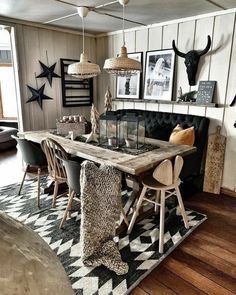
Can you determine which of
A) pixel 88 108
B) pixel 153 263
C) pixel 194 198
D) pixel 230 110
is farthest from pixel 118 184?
pixel 88 108

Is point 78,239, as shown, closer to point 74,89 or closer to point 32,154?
point 32,154

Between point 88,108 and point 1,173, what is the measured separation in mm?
2020

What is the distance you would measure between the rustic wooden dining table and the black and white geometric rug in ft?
1.12

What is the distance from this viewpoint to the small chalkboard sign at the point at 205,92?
3320 millimetres

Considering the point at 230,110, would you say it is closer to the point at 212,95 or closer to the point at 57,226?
the point at 212,95

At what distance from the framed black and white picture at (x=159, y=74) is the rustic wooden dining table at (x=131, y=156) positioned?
130 cm

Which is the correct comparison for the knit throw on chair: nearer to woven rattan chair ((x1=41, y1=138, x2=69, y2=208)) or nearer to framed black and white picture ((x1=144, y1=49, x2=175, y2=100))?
woven rattan chair ((x1=41, y1=138, x2=69, y2=208))

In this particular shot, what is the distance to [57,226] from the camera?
8.38 feet

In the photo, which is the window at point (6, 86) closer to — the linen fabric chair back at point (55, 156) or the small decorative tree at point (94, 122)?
the small decorative tree at point (94, 122)

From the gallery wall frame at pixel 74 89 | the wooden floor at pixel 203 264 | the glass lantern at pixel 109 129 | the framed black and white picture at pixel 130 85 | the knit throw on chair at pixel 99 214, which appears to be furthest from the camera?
the gallery wall frame at pixel 74 89

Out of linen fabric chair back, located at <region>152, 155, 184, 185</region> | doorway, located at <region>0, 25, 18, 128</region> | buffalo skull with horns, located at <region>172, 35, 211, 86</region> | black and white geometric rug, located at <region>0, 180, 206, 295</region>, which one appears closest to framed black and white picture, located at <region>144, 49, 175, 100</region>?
buffalo skull with horns, located at <region>172, 35, 211, 86</region>

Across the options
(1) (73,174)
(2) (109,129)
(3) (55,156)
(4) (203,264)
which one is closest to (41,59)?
(2) (109,129)

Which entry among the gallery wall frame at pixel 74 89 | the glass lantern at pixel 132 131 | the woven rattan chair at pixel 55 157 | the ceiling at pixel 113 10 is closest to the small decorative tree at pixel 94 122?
the glass lantern at pixel 132 131

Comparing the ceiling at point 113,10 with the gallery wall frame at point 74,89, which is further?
the gallery wall frame at point 74,89
